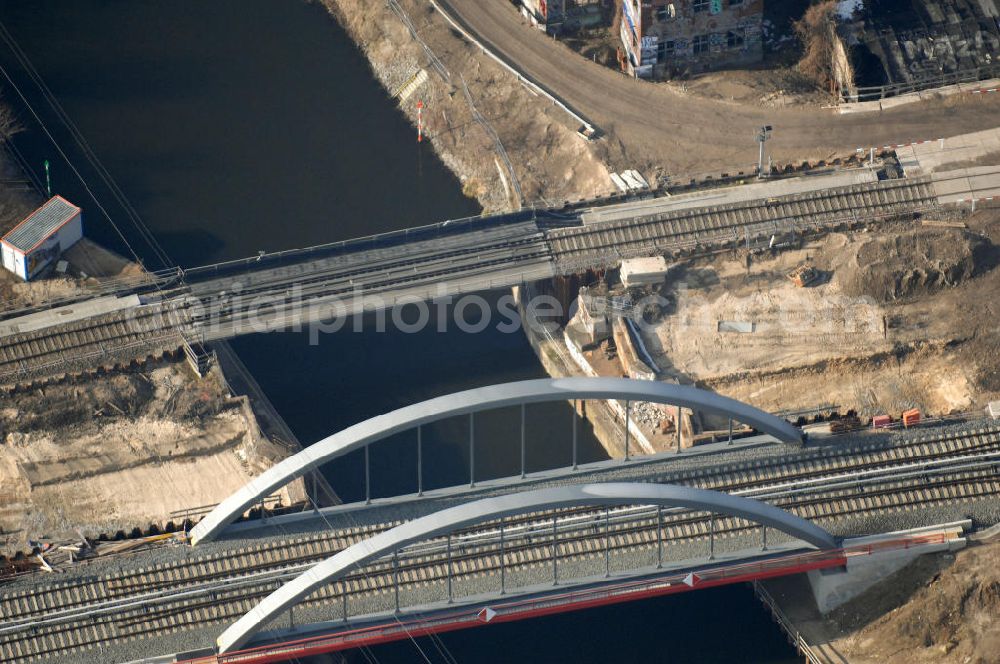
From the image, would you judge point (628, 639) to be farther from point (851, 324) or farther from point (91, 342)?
point (91, 342)

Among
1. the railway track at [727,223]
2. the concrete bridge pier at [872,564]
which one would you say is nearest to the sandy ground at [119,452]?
the railway track at [727,223]

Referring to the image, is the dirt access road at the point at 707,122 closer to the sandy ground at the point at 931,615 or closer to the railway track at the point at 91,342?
the railway track at the point at 91,342

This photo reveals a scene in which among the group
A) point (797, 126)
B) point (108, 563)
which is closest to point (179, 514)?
point (108, 563)

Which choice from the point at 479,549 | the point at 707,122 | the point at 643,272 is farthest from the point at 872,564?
the point at 707,122

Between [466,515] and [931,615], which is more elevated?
[466,515]

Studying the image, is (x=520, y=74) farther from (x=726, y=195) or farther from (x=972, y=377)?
(x=972, y=377)

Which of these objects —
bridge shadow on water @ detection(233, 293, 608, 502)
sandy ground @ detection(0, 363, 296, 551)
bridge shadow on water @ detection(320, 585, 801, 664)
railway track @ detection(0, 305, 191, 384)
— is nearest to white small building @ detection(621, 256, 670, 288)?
bridge shadow on water @ detection(233, 293, 608, 502)
